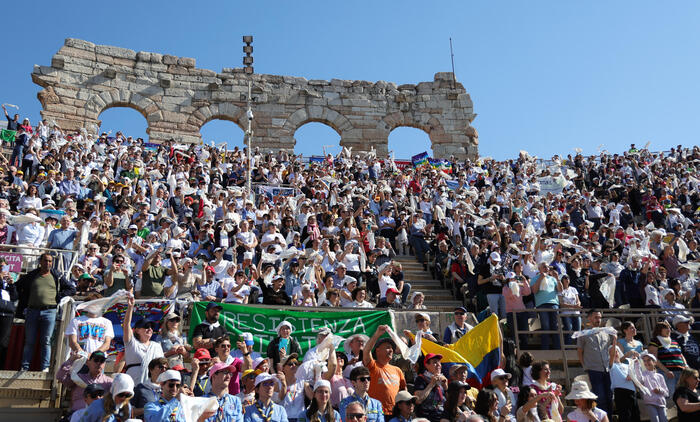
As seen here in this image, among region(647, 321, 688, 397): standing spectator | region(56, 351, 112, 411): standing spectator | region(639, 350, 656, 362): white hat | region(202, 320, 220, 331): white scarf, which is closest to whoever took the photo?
region(56, 351, 112, 411): standing spectator

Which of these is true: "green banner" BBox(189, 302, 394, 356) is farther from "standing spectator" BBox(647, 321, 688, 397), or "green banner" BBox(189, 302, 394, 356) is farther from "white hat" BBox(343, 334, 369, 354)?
"standing spectator" BBox(647, 321, 688, 397)

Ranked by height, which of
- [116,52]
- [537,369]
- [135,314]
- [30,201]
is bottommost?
[537,369]

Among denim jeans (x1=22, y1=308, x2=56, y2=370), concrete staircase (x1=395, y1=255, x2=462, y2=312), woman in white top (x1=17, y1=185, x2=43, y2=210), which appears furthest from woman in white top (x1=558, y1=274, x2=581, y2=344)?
woman in white top (x1=17, y1=185, x2=43, y2=210)

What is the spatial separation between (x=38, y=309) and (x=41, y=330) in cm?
28

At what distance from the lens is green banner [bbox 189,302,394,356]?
858 cm

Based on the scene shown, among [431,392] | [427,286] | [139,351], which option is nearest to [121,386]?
[139,351]

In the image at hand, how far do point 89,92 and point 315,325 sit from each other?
71.0ft

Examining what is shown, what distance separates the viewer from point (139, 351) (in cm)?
675

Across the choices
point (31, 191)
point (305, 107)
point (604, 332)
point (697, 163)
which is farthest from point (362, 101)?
point (604, 332)

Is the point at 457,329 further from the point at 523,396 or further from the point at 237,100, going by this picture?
the point at 237,100

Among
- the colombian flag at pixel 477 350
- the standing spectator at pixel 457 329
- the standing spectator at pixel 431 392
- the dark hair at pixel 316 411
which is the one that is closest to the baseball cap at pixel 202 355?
the dark hair at pixel 316 411

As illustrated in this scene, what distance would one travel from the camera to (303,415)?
6332 mm

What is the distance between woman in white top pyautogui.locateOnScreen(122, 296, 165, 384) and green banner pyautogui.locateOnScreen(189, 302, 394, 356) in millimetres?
1530

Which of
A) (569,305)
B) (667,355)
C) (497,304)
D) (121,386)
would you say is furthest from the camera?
(497,304)
